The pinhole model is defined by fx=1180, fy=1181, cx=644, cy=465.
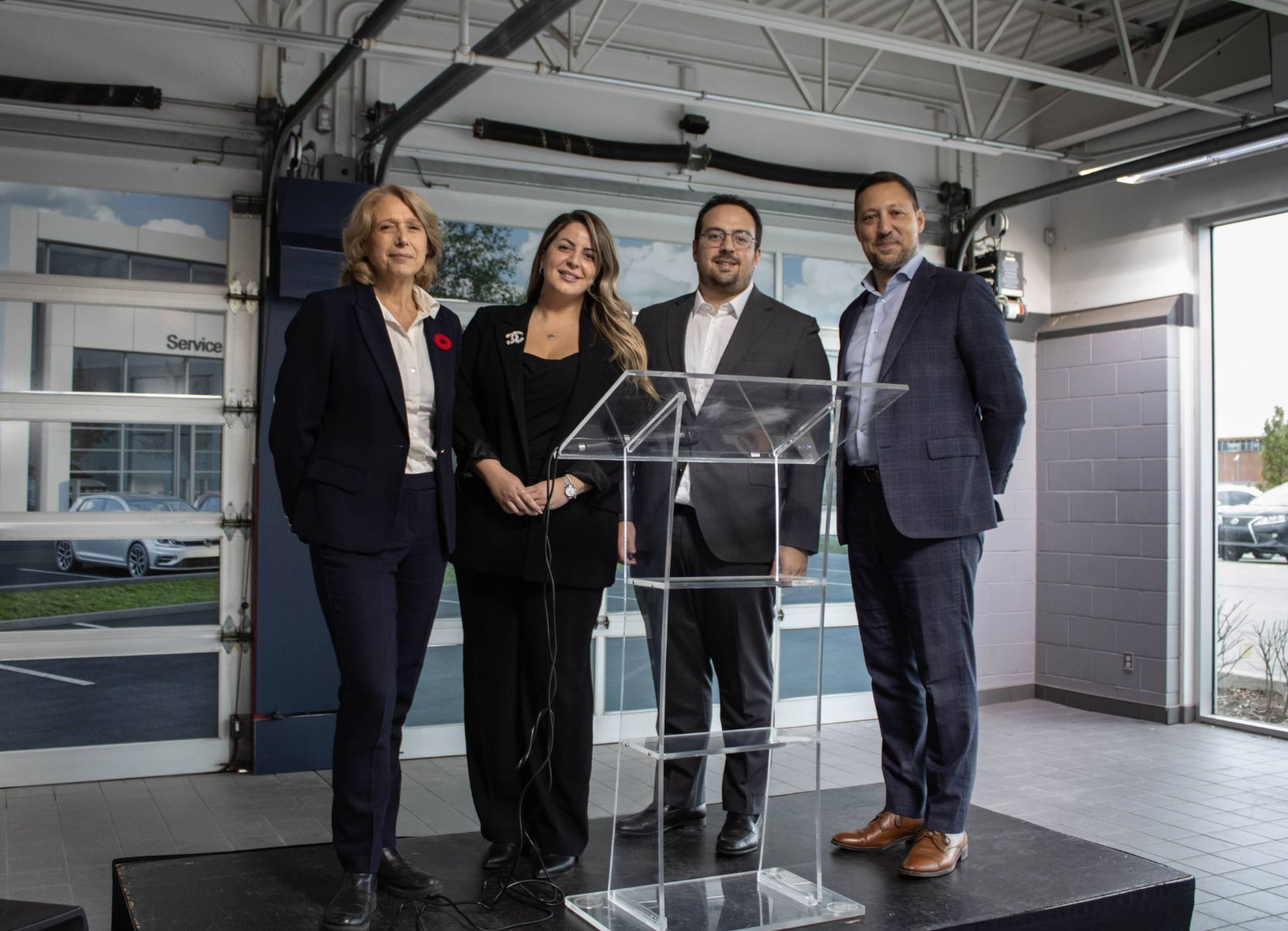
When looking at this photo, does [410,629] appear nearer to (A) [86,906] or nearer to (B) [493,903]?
(B) [493,903]

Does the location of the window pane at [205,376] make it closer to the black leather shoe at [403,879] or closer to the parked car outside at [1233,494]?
the black leather shoe at [403,879]

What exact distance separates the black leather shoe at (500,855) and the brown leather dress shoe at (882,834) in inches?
34.8

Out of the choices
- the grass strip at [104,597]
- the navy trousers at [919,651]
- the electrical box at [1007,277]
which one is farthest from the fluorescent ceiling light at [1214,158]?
the grass strip at [104,597]

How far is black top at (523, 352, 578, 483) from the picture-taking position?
9.78 ft

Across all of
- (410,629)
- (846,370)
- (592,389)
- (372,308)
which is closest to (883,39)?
(846,370)

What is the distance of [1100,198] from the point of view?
7223 millimetres

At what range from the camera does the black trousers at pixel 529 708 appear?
9.77 feet

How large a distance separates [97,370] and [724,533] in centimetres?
357

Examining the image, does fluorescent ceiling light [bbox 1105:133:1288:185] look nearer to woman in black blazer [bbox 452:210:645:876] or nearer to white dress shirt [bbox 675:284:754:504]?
white dress shirt [bbox 675:284:754:504]

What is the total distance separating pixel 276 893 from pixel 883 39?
391cm

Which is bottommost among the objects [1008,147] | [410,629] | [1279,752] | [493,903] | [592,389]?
[1279,752]

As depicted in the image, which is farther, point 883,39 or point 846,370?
point 883,39

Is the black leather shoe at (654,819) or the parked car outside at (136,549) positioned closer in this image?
the black leather shoe at (654,819)

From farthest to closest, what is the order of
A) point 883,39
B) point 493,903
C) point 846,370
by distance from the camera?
1. point 883,39
2. point 846,370
3. point 493,903
